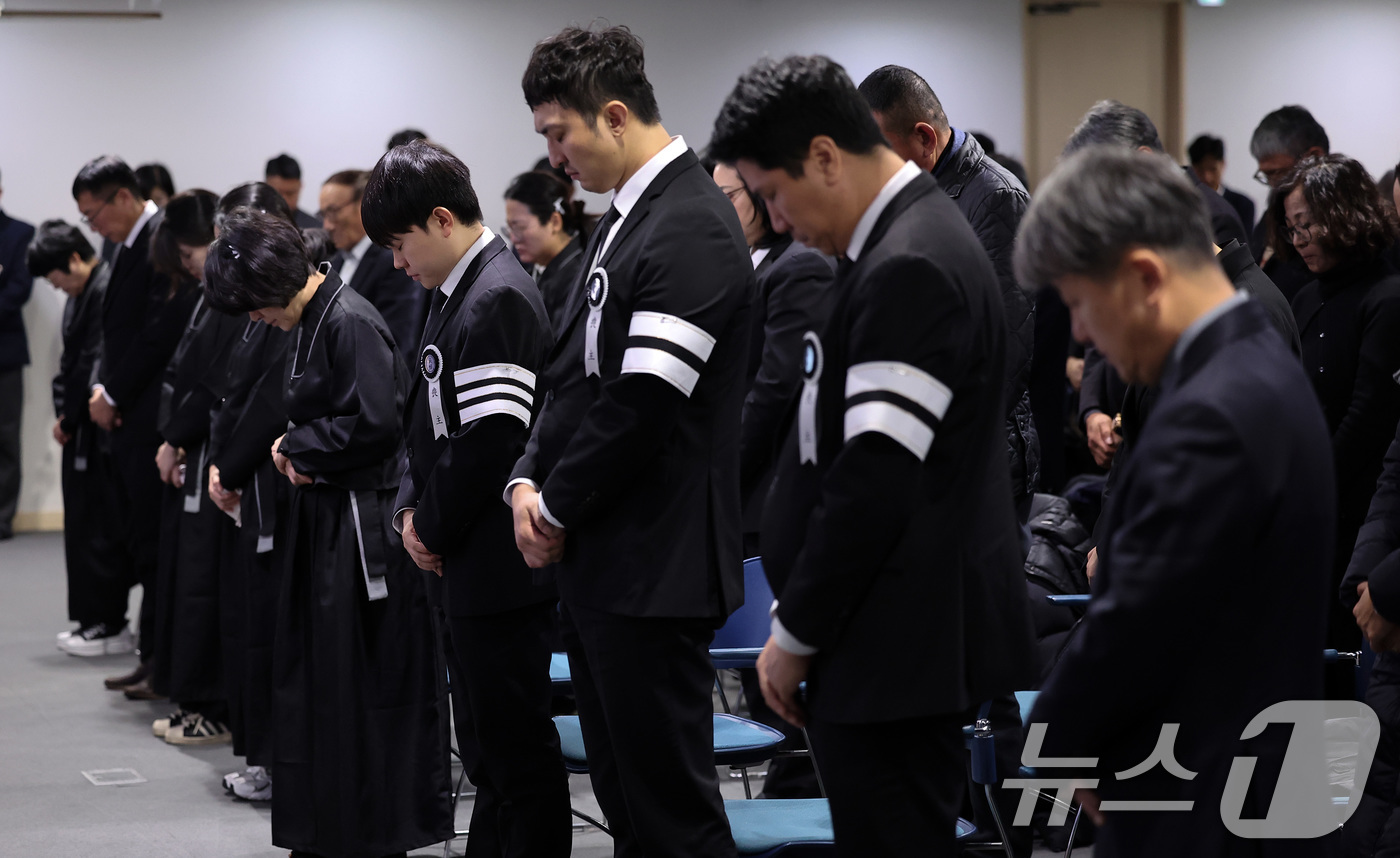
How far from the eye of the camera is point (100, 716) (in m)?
4.89

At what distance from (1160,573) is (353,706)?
2222 mm

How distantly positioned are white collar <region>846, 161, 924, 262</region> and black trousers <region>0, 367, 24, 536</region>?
303 inches

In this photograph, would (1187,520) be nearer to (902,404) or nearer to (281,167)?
(902,404)

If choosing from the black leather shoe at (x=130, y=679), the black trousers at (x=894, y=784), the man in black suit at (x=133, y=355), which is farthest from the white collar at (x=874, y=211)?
the black leather shoe at (x=130, y=679)

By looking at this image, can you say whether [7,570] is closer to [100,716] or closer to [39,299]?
[39,299]

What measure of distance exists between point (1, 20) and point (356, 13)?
191 cm

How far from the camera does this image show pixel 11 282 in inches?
326

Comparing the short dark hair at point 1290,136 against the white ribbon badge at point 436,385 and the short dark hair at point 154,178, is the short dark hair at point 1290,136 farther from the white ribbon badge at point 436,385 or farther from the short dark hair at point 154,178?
the short dark hair at point 154,178

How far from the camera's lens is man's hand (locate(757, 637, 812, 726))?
1.77 metres

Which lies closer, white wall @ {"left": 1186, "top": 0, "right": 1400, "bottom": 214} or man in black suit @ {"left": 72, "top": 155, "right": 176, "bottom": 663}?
man in black suit @ {"left": 72, "top": 155, "right": 176, "bottom": 663}

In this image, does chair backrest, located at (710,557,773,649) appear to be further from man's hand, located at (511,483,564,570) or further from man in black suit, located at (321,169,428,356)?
man in black suit, located at (321,169,428,356)

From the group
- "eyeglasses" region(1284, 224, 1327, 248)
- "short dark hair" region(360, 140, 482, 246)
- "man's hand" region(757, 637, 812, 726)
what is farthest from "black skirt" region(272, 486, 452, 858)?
"eyeglasses" region(1284, 224, 1327, 248)

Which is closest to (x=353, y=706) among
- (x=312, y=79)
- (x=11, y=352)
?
(x=11, y=352)

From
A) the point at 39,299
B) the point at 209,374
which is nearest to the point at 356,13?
the point at 39,299
